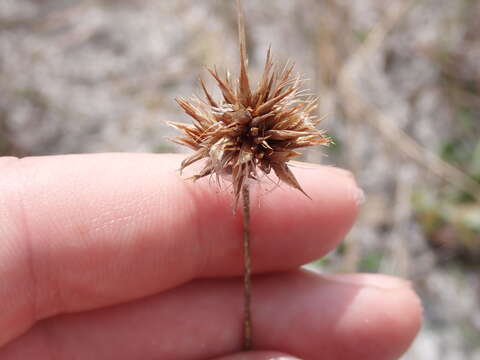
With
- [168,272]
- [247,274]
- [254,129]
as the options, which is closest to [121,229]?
[168,272]

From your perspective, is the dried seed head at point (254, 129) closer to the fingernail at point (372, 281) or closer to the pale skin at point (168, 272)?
the pale skin at point (168, 272)

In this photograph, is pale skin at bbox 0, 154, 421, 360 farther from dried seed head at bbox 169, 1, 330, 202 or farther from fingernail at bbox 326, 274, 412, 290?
dried seed head at bbox 169, 1, 330, 202

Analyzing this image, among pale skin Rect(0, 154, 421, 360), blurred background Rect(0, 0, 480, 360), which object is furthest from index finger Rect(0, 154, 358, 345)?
blurred background Rect(0, 0, 480, 360)

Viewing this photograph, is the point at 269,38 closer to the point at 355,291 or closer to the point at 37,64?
the point at 37,64

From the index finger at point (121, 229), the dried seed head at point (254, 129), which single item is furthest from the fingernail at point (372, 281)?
the dried seed head at point (254, 129)

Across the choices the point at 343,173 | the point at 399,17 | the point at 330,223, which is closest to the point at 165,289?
the point at 330,223
